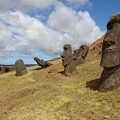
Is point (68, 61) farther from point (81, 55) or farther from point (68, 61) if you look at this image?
point (81, 55)

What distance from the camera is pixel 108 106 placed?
714 inches

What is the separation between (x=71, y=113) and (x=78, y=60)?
2334cm

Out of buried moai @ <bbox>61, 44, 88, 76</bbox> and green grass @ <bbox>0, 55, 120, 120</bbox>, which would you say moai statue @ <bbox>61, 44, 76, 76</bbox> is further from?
green grass @ <bbox>0, 55, 120, 120</bbox>

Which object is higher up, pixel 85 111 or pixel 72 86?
pixel 72 86

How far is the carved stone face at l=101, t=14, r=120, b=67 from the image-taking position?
21.4 m

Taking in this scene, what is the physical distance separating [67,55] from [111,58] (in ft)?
42.2

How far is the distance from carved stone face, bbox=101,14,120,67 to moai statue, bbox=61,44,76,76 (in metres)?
10.6

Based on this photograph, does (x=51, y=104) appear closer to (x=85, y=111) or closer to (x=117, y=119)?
(x=85, y=111)

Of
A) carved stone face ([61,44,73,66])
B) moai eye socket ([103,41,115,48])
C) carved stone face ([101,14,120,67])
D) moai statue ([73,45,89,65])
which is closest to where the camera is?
carved stone face ([101,14,120,67])

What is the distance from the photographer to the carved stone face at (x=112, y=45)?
2138cm

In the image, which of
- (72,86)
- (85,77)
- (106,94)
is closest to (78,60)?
(85,77)

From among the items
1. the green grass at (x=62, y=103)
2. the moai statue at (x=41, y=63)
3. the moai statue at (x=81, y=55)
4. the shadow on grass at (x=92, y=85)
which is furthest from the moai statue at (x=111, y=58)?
the moai statue at (x=41, y=63)

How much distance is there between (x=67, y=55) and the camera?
34.1m

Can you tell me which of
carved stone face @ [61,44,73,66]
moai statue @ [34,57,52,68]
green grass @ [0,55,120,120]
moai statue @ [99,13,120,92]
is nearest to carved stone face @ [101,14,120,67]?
moai statue @ [99,13,120,92]
